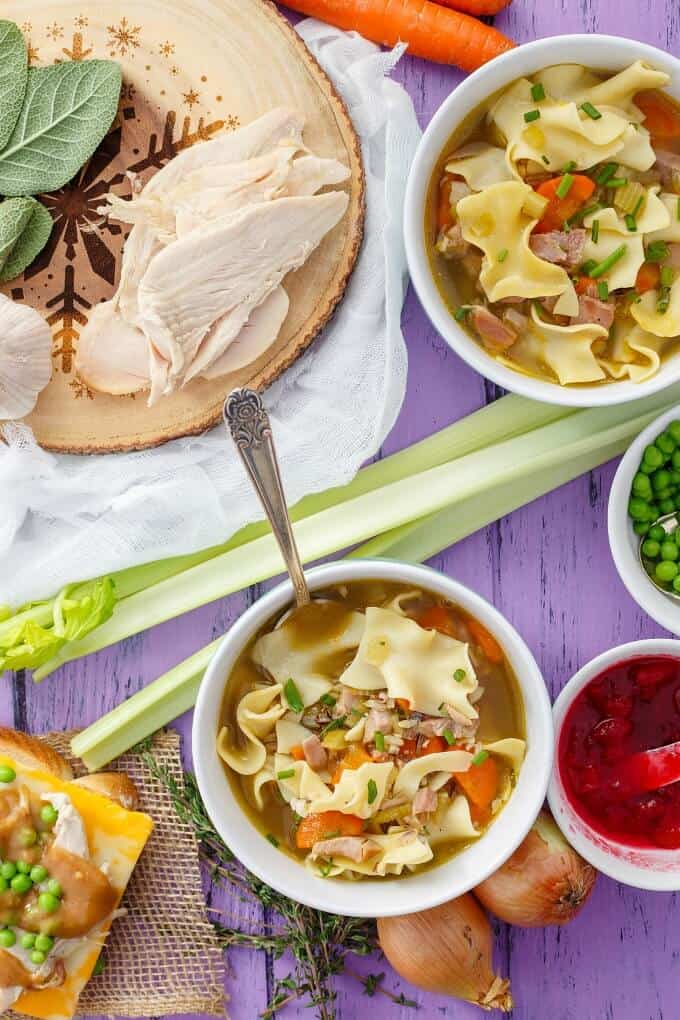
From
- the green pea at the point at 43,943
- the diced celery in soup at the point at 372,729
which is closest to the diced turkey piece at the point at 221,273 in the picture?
the diced celery in soup at the point at 372,729

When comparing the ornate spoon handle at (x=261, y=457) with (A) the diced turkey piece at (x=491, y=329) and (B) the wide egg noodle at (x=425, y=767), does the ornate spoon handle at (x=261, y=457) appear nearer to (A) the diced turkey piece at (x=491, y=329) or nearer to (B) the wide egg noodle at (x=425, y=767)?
(B) the wide egg noodle at (x=425, y=767)

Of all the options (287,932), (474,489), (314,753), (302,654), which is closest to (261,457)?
(302,654)

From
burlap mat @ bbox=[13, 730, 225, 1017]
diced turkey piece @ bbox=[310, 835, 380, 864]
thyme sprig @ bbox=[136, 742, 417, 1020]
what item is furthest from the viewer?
burlap mat @ bbox=[13, 730, 225, 1017]

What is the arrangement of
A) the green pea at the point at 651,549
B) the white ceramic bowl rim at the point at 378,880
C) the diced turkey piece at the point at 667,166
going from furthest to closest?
the green pea at the point at 651,549 < the diced turkey piece at the point at 667,166 < the white ceramic bowl rim at the point at 378,880

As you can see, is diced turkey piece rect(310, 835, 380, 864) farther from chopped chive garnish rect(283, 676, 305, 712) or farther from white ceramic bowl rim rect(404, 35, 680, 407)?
white ceramic bowl rim rect(404, 35, 680, 407)

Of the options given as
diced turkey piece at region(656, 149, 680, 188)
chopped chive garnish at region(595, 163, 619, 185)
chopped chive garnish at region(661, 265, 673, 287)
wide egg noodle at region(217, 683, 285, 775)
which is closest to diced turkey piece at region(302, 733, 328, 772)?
wide egg noodle at region(217, 683, 285, 775)

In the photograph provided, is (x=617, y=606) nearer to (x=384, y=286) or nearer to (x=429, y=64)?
(x=384, y=286)

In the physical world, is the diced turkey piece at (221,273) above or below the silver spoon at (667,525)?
above

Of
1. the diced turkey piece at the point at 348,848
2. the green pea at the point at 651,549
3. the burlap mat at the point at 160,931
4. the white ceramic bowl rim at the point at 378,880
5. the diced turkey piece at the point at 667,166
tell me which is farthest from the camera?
the burlap mat at the point at 160,931
